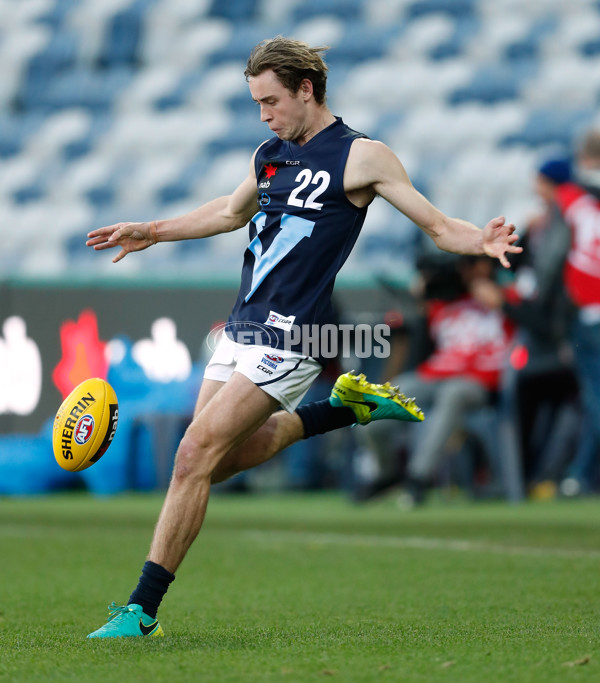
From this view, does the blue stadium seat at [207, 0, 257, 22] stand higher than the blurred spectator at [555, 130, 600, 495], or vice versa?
the blue stadium seat at [207, 0, 257, 22]

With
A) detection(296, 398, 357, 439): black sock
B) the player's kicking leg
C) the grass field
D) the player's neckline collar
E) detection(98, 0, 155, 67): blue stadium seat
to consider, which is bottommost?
the grass field

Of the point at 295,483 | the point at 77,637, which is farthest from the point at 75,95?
the point at 77,637

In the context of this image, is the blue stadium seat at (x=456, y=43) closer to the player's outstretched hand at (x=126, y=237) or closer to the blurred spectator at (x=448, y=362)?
the blurred spectator at (x=448, y=362)

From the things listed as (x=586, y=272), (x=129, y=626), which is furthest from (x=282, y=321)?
(x=586, y=272)

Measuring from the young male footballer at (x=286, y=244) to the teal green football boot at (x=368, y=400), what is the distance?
573mm

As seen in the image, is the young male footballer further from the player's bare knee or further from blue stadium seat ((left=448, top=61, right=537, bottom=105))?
blue stadium seat ((left=448, top=61, right=537, bottom=105))

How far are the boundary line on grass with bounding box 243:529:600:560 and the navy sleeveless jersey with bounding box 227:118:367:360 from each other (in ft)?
8.79

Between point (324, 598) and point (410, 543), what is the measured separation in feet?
7.33

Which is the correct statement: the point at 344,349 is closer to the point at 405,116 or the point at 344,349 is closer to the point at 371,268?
the point at 371,268

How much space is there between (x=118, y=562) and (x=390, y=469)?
4.19 meters

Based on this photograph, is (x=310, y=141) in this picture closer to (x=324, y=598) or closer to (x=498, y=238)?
(x=498, y=238)

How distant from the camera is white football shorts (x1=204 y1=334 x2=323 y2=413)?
13.7ft

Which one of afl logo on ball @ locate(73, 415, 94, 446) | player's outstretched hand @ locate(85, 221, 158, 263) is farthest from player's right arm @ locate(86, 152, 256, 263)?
afl logo on ball @ locate(73, 415, 94, 446)

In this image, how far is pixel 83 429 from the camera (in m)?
4.36
